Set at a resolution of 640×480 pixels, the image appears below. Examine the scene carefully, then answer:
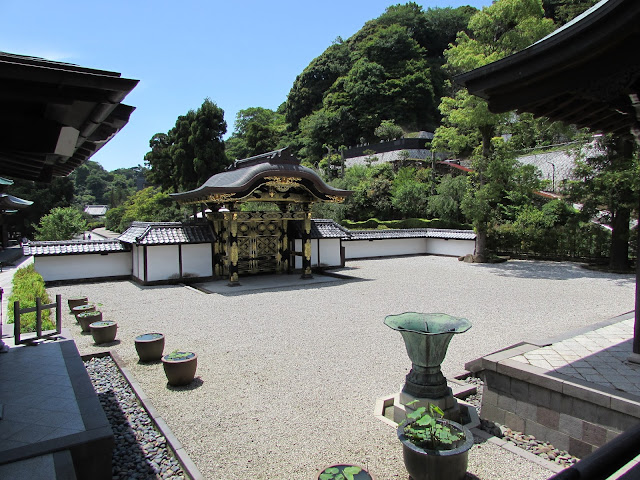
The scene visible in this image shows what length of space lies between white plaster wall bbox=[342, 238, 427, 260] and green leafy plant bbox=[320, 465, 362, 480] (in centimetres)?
1732

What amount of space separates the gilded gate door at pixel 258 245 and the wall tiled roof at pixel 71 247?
4.33m

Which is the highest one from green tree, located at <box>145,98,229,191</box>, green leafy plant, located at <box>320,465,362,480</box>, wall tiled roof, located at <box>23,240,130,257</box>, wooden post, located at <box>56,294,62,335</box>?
green tree, located at <box>145,98,229,191</box>

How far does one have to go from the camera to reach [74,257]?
14211mm

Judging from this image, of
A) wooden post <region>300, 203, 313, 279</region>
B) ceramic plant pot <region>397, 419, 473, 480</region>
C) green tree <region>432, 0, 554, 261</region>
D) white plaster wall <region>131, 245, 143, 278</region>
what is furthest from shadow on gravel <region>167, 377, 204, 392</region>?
green tree <region>432, 0, 554, 261</region>

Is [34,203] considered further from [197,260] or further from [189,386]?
[189,386]

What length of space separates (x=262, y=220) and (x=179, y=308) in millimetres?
5092

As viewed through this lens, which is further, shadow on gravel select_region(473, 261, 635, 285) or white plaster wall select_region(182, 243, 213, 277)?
white plaster wall select_region(182, 243, 213, 277)

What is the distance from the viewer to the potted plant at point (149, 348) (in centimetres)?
639

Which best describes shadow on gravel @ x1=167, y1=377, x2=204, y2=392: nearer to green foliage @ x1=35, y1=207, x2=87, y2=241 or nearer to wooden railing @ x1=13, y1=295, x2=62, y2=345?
wooden railing @ x1=13, y1=295, x2=62, y2=345

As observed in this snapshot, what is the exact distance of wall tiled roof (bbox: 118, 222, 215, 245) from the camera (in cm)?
1355

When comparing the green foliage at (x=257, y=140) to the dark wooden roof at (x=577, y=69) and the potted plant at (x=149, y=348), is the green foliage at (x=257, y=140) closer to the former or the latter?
the potted plant at (x=149, y=348)

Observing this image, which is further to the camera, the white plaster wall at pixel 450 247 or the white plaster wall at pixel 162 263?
the white plaster wall at pixel 450 247

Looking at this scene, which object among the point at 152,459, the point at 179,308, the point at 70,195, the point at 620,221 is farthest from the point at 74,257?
the point at 70,195

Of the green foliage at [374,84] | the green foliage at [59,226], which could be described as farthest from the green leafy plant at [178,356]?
the green foliage at [374,84]
